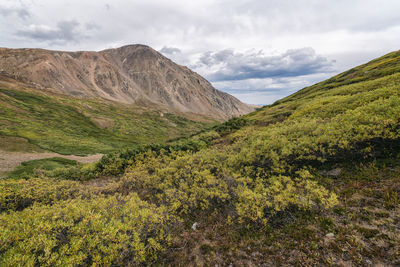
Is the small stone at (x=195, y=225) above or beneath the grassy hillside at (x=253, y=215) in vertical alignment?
beneath

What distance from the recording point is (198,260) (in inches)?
280

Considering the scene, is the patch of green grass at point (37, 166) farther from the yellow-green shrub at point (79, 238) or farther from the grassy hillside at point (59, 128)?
the yellow-green shrub at point (79, 238)

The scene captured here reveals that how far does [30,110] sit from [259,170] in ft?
312

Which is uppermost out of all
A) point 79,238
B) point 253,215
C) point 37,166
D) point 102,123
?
point 102,123

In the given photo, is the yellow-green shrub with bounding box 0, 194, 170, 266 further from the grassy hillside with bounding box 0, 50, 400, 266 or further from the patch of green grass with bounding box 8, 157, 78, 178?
the patch of green grass with bounding box 8, 157, 78, 178

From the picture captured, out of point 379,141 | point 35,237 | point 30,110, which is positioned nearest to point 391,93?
point 379,141

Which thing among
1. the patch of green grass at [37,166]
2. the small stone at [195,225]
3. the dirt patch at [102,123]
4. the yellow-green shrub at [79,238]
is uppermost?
the dirt patch at [102,123]

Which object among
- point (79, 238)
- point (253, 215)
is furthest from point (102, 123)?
point (253, 215)

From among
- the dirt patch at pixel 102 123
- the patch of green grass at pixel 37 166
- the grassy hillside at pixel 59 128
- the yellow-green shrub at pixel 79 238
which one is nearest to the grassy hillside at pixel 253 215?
the yellow-green shrub at pixel 79 238

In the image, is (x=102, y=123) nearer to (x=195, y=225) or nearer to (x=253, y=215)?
(x=195, y=225)

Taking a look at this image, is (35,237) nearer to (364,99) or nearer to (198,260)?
(198,260)

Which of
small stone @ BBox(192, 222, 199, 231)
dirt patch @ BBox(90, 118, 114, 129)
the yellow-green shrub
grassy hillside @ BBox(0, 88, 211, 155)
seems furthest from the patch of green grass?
dirt patch @ BBox(90, 118, 114, 129)

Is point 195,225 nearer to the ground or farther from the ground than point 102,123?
nearer to the ground

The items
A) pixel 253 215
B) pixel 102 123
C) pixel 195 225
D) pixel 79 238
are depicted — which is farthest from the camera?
pixel 102 123
